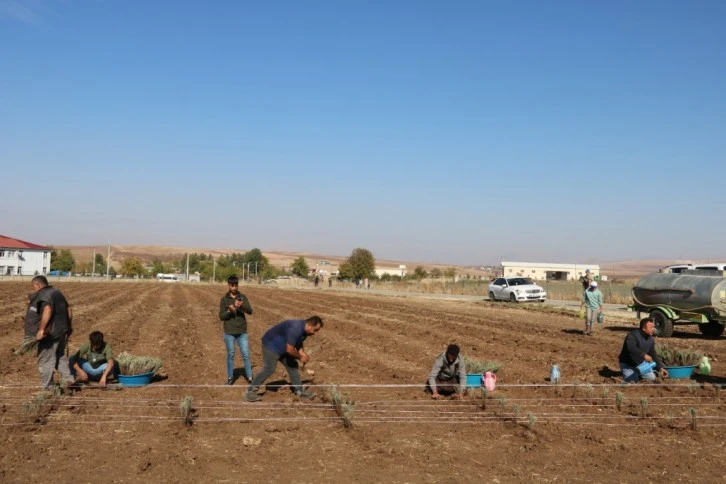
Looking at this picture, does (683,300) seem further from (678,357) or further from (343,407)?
(343,407)

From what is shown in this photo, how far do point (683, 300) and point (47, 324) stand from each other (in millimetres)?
16686

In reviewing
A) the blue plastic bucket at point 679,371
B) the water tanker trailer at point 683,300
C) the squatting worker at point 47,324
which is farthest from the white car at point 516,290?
the squatting worker at point 47,324

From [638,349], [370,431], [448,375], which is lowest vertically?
[370,431]

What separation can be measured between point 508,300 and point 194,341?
79.2 feet

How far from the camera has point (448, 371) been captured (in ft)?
33.1

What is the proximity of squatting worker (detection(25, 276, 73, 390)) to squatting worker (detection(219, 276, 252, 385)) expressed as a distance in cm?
226

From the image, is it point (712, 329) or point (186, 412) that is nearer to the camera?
point (186, 412)

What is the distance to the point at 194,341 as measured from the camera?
17344 millimetres

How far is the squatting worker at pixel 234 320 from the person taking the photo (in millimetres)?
10398

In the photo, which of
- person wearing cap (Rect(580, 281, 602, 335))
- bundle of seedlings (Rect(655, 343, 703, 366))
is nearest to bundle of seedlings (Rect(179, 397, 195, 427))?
bundle of seedlings (Rect(655, 343, 703, 366))

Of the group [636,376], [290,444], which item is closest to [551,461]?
[290,444]

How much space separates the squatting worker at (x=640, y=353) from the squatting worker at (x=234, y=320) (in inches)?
246

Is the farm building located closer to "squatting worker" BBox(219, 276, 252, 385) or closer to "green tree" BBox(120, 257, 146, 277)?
"green tree" BBox(120, 257, 146, 277)

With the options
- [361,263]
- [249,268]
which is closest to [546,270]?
[361,263]
